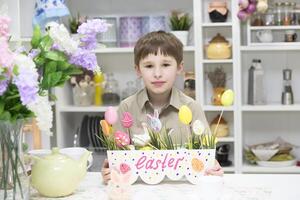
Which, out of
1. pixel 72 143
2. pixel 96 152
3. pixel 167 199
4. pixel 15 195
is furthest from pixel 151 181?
pixel 72 143

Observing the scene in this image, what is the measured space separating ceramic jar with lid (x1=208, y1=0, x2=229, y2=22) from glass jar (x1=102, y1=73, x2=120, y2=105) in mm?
826

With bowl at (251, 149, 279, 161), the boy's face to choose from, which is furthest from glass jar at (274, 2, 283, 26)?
the boy's face

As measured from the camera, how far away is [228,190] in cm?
148

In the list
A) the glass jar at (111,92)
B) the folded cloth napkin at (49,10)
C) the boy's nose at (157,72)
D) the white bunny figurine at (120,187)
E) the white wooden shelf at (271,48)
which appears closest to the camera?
the white bunny figurine at (120,187)

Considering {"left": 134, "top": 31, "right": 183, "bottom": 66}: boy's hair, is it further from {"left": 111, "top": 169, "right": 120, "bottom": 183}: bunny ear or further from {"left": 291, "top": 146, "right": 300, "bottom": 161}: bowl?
{"left": 291, "top": 146, "right": 300, "bottom": 161}: bowl

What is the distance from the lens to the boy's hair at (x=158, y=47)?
71.1 inches

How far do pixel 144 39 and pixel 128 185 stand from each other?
2.21 ft

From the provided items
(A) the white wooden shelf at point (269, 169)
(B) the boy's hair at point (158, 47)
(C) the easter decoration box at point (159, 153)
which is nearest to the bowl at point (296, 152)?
(A) the white wooden shelf at point (269, 169)

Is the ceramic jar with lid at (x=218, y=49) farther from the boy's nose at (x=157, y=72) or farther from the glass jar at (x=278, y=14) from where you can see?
the boy's nose at (x=157, y=72)

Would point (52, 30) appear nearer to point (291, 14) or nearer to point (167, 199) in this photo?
point (167, 199)

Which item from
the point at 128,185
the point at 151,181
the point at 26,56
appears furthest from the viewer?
the point at 151,181

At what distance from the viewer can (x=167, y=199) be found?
139 centimetres

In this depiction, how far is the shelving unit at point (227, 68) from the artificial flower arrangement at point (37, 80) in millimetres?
1902

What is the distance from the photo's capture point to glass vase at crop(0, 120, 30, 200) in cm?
126
